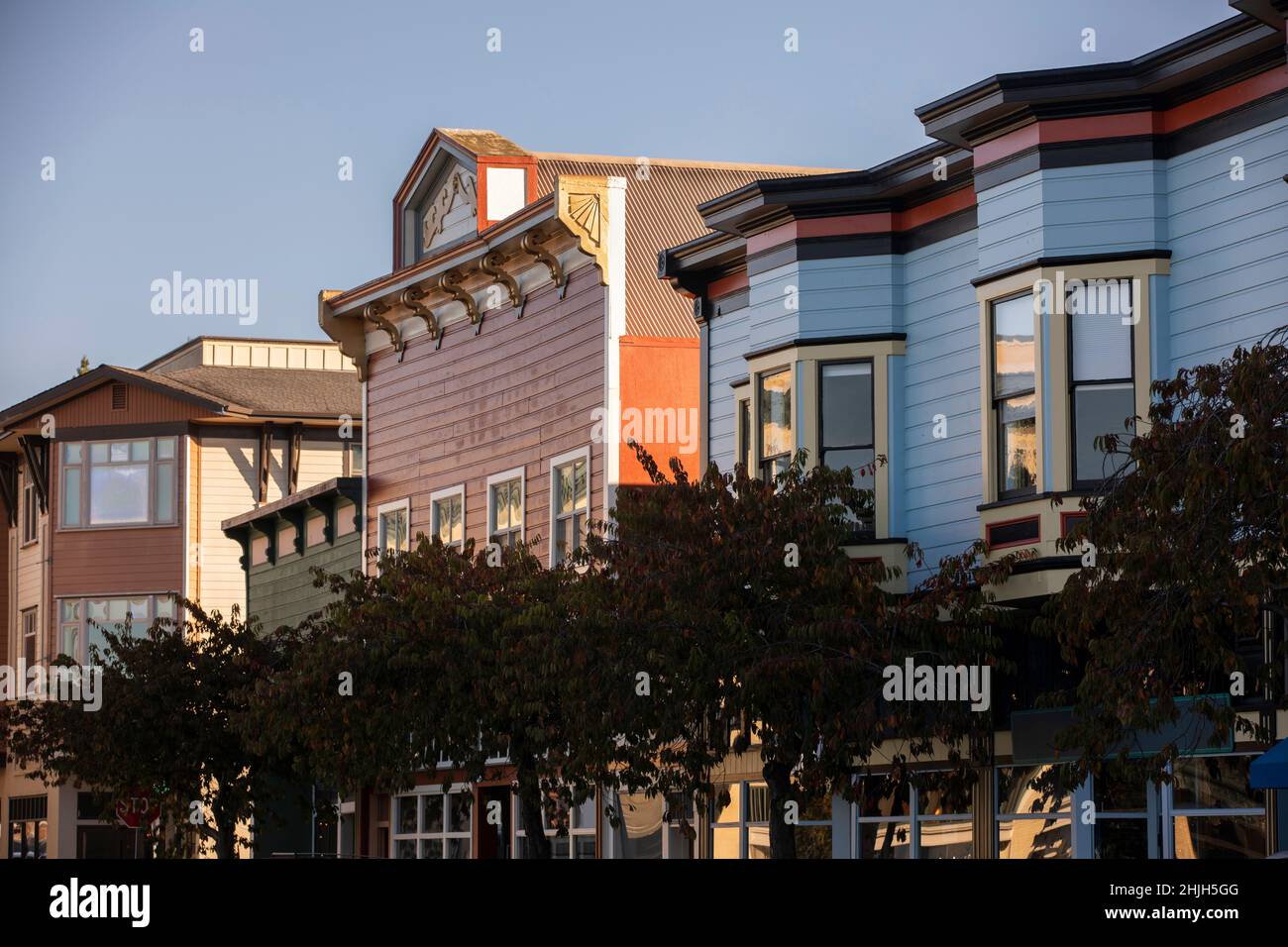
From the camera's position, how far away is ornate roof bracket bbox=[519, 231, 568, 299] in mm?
29594

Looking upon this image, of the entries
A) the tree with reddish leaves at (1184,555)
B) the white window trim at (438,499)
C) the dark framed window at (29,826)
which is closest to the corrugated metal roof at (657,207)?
the white window trim at (438,499)

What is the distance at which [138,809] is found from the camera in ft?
107

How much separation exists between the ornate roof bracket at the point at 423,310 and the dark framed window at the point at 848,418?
12.4 m

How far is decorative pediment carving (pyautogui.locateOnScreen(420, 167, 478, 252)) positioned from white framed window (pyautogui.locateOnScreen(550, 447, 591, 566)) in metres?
5.42

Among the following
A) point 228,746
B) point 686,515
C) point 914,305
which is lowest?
point 228,746

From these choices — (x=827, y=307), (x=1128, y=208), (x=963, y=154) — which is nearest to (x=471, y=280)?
(x=827, y=307)

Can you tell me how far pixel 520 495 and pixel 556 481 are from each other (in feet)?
3.87

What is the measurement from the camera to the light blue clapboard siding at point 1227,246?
17359mm

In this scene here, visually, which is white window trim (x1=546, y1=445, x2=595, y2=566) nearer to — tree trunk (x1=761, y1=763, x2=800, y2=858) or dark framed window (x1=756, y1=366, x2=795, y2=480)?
dark framed window (x1=756, y1=366, x2=795, y2=480)

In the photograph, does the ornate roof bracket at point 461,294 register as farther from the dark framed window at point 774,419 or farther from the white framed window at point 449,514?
the dark framed window at point 774,419

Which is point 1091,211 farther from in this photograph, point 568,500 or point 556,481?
point 556,481
